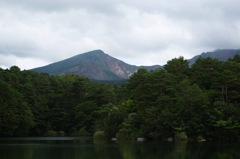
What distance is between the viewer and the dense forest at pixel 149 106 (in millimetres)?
44938

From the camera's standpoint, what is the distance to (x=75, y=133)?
3184 inches

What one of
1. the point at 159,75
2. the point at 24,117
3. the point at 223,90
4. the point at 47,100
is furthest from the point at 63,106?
the point at 223,90

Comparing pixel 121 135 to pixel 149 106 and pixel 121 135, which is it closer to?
pixel 121 135

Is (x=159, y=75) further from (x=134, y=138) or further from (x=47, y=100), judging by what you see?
(x=47, y=100)

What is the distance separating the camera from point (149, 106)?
179 feet

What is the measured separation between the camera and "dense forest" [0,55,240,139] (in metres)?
44.9

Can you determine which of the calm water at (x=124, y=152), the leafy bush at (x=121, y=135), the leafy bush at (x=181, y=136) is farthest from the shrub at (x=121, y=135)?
the calm water at (x=124, y=152)

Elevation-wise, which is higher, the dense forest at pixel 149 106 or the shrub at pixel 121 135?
the dense forest at pixel 149 106

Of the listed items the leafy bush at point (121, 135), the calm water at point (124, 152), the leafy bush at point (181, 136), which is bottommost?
the leafy bush at point (121, 135)

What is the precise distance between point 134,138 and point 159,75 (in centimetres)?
1445

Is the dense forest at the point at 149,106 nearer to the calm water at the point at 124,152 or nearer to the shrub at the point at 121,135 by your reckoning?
the shrub at the point at 121,135

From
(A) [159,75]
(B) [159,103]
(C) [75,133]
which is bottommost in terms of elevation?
(C) [75,133]

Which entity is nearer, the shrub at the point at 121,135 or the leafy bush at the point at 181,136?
the leafy bush at the point at 181,136

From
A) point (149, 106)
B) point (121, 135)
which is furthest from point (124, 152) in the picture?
point (149, 106)
